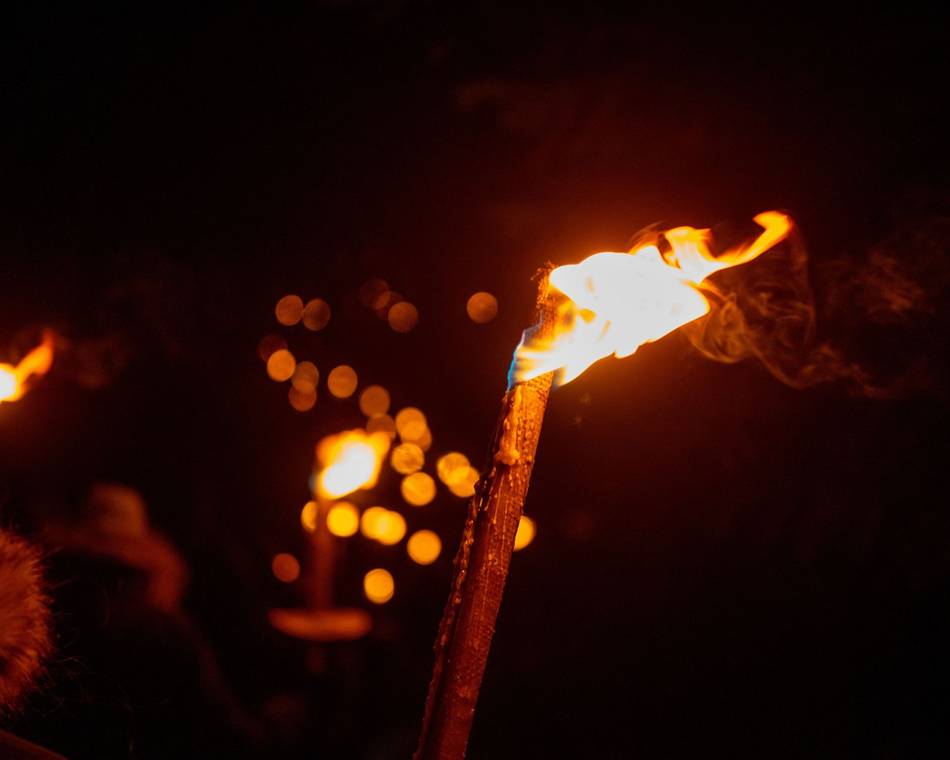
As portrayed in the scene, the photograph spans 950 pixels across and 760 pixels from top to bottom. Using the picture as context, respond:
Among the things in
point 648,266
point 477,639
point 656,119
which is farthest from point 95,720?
point 656,119

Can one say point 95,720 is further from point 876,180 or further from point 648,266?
point 876,180

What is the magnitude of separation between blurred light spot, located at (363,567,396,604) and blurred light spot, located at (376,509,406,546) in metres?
0.40

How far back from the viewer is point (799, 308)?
3709 mm

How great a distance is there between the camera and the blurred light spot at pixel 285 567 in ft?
19.1

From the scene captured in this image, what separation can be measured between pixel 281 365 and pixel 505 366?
10.3 ft

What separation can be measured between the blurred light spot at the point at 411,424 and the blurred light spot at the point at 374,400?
221 mm

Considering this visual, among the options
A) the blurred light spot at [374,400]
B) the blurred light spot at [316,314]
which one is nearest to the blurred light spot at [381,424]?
the blurred light spot at [374,400]

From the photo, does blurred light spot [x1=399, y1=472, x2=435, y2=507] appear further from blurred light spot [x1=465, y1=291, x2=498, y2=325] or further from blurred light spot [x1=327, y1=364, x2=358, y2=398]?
blurred light spot [x1=465, y1=291, x2=498, y2=325]

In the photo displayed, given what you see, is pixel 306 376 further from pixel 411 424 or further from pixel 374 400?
pixel 411 424

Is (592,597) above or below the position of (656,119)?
below

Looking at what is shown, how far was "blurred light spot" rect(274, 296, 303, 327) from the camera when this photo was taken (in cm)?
712

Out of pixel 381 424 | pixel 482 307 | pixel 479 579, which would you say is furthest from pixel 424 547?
pixel 479 579

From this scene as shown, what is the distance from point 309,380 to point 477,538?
23.7 ft

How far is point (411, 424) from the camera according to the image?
7.77 meters
